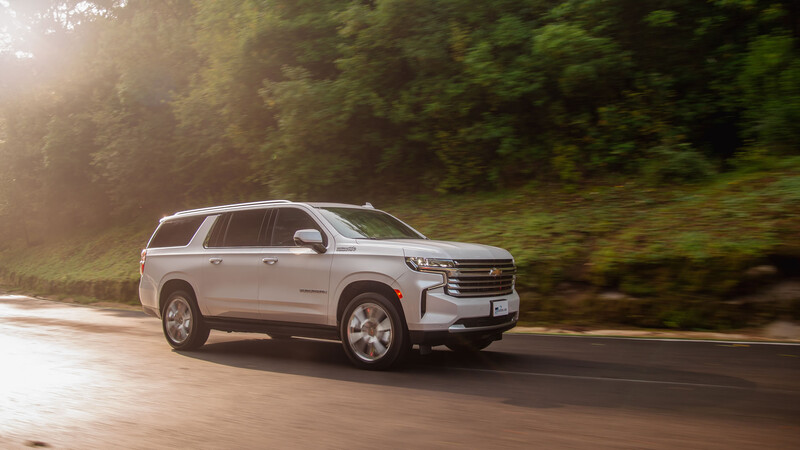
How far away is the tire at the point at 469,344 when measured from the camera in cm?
689

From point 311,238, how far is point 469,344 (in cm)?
214

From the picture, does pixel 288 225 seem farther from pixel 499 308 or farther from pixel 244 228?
pixel 499 308

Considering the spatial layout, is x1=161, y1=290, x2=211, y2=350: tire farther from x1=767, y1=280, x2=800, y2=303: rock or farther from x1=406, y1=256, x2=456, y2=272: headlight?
x1=767, y1=280, x2=800, y2=303: rock

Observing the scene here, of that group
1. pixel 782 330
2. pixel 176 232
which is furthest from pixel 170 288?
pixel 782 330

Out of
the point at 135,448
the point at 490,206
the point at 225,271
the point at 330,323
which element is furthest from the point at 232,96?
the point at 135,448

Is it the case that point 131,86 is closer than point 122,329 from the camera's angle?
No

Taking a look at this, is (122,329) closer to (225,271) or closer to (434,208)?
(225,271)

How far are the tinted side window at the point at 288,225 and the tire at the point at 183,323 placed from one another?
5.52 ft

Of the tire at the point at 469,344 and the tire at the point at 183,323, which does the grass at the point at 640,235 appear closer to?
the tire at the point at 469,344

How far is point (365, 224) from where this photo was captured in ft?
26.7

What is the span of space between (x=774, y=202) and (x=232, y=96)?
1481cm

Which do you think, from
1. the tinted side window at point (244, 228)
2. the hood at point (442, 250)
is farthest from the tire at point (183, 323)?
the hood at point (442, 250)

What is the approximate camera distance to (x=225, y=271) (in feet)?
28.0

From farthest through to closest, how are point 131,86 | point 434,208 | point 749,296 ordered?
point 131,86
point 434,208
point 749,296
